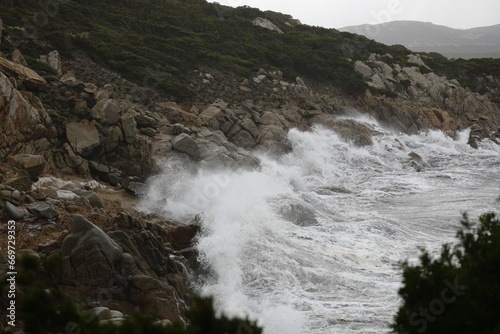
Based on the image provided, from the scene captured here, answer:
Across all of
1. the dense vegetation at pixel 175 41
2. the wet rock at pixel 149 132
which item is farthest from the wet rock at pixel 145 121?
the dense vegetation at pixel 175 41

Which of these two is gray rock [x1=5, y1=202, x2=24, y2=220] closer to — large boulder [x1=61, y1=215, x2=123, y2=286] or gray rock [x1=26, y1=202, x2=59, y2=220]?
gray rock [x1=26, y1=202, x2=59, y2=220]

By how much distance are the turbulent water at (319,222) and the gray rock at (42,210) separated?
3.45m

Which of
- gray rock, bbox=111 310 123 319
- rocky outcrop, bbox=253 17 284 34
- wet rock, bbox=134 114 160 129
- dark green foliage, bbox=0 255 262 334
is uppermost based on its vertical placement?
rocky outcrop, bbox=253 17 284 34

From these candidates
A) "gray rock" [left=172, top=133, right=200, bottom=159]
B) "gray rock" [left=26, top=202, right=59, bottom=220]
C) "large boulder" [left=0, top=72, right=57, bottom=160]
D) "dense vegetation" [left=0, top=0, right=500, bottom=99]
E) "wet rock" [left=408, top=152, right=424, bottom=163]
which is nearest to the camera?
"gray rock" [left=26, top=202, right=59, bottom=220]

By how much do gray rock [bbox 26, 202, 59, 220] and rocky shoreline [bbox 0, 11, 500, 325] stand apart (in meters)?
0.02

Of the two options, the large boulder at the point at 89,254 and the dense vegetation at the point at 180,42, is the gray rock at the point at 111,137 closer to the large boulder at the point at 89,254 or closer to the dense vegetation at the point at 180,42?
the large boulder at the point at 89,254

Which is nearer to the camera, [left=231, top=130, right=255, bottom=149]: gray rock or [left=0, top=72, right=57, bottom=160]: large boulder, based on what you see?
[left=0, top=72, right=57, bottom=160]: large boulder

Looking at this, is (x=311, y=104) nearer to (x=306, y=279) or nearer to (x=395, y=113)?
(x=395, y=113)

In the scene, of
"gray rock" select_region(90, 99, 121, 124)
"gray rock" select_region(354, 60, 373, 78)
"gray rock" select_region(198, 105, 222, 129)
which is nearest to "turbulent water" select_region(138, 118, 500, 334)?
"gray rock" select_region(90, 99, 121, 124)

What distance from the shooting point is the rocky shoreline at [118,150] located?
894 centimetres

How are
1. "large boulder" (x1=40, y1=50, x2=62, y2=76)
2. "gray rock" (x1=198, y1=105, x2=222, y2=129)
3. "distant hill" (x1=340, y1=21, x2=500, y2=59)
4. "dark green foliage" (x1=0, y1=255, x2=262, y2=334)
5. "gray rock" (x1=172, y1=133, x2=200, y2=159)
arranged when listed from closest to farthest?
"dark green foliage" (x1=0, y1=255, x2=262, y2=334), "gray rock" (x1=172, y1=133, x2=200, y2=159), "large boulder" (x1=40, y1=50, x2=62, y2=76), "gray rock" (x1=198, y1=105, x2=222, y2=129), "distant hill" (x1=340, y1=21, x2=500, y2=59)

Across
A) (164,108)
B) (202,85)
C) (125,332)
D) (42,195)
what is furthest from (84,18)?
(125,332)

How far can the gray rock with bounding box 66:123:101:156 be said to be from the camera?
1505 centimetres

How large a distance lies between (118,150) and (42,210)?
5.74m
